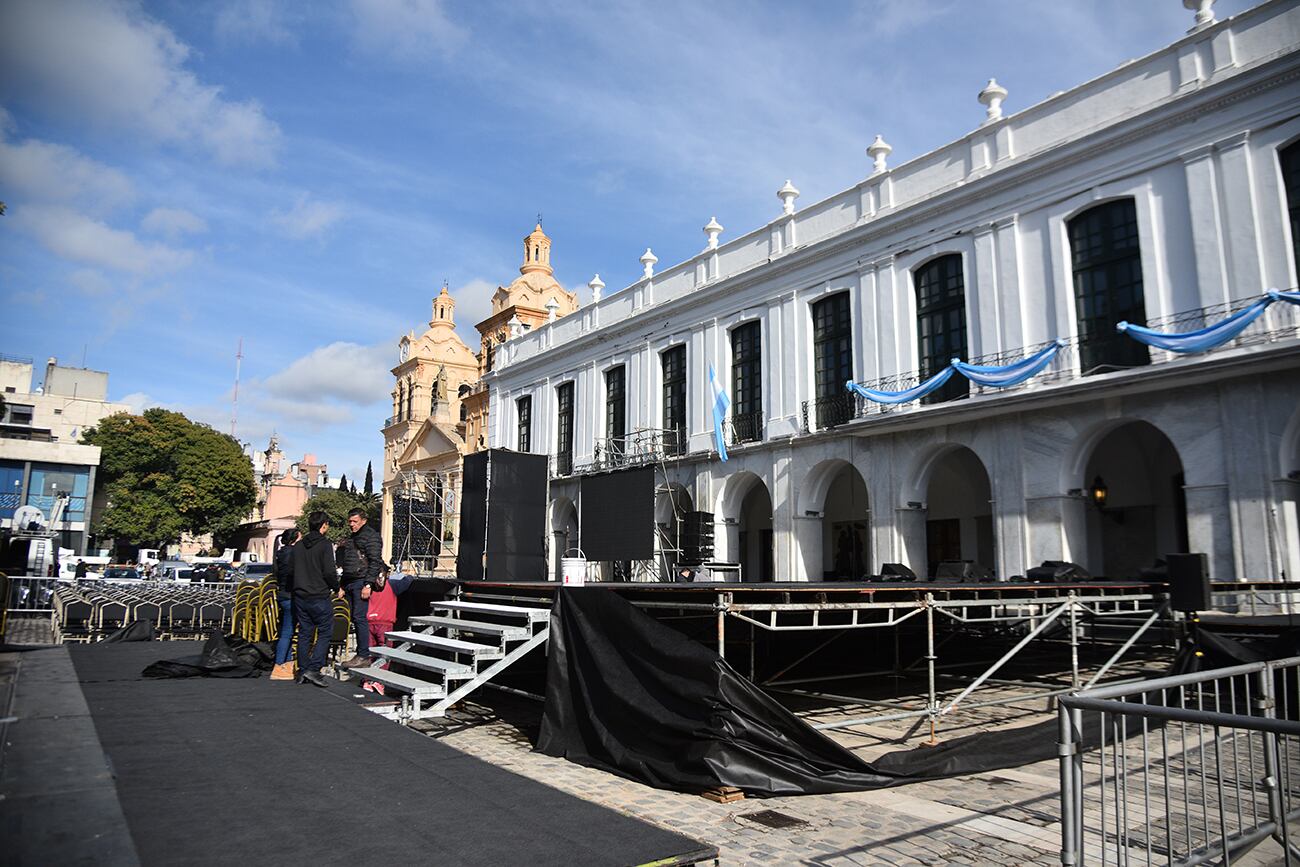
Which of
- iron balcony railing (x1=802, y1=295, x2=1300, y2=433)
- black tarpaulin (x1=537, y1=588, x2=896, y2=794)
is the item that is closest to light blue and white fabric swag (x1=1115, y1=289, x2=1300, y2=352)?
iron balcony railing (x1=802, y1=295, x2=1300, y2=433)

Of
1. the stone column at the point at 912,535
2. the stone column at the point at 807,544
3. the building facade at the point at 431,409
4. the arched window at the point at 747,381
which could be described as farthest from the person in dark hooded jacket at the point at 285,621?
the building facade at the point at 431,409

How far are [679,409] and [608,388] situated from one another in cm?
389

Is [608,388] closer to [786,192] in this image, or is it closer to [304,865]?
[786,192]

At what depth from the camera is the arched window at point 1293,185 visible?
515 inches

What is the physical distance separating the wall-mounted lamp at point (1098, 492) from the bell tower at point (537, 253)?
1314 inches

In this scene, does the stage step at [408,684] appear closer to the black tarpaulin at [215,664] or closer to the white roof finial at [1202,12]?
the black tarpaulin at [215,664]

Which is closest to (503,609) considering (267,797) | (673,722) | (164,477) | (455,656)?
(455,656)

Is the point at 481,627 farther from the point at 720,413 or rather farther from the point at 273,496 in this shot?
the point at 273,496

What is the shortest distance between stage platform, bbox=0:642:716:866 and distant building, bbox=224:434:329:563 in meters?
51.7

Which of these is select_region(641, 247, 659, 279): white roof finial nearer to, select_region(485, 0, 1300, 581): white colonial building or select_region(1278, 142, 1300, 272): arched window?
select_region(485, 0, 1300, 581): white colonial building

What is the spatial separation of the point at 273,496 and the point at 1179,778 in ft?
290

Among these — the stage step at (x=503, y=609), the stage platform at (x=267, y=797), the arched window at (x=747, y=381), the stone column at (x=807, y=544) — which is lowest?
the stage platform at (x=267, y=797)

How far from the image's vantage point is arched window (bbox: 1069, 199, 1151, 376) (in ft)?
48.9

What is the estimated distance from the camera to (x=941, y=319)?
18.1 meters
